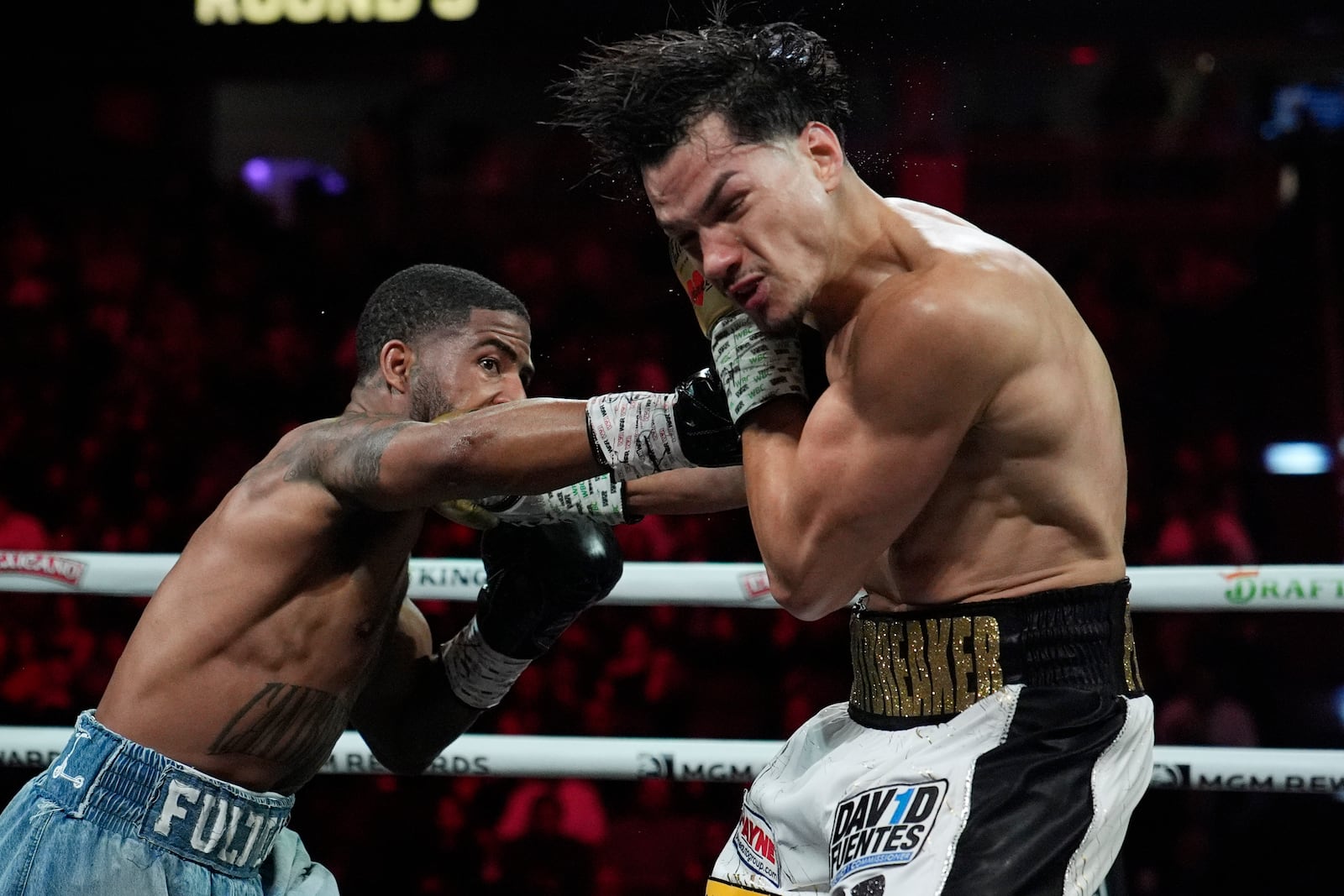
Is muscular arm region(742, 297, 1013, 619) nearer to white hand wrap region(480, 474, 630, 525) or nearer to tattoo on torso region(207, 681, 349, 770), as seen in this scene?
white hand wrap region(480, 474, 630, 525)

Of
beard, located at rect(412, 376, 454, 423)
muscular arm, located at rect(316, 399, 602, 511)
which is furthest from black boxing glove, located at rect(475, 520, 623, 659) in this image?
muscular arm, located at rect(316, 399, 602, 511)

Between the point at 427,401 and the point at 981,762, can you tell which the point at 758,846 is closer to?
the point at 981,762

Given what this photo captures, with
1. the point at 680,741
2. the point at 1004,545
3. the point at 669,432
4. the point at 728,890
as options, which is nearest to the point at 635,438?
the point at 669,432

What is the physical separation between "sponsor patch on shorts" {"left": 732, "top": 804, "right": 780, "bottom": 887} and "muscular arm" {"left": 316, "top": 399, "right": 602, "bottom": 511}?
0.50 metres

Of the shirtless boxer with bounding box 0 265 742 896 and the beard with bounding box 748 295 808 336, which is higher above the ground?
the beard with bounding box 748 295 808 336

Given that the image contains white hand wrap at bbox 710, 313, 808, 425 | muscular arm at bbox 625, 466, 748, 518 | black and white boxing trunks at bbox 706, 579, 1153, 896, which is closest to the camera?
black and white boxing trunks at bbox 706, 579, 1153, 896

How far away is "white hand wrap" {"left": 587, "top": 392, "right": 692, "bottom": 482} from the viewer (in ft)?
5.48

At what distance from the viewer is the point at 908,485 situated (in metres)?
1.43

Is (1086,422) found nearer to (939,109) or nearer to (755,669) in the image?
(755,669)

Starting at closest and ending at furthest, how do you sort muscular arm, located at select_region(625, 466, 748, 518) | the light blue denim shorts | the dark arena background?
the light blue denim shorts
muscular arm, located at select_region(625, 466, 748, 518)
the dark arena background

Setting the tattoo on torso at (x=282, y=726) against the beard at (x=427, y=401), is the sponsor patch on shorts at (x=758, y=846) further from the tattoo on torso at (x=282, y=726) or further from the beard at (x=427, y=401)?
the beard at (x=427, y=401)

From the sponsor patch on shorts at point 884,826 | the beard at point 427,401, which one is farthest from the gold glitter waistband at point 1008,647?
the beard at point 427,401

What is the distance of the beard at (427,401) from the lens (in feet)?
6.89

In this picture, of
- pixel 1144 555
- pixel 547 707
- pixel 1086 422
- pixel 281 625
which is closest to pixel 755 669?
Answer: pixel 547 707
